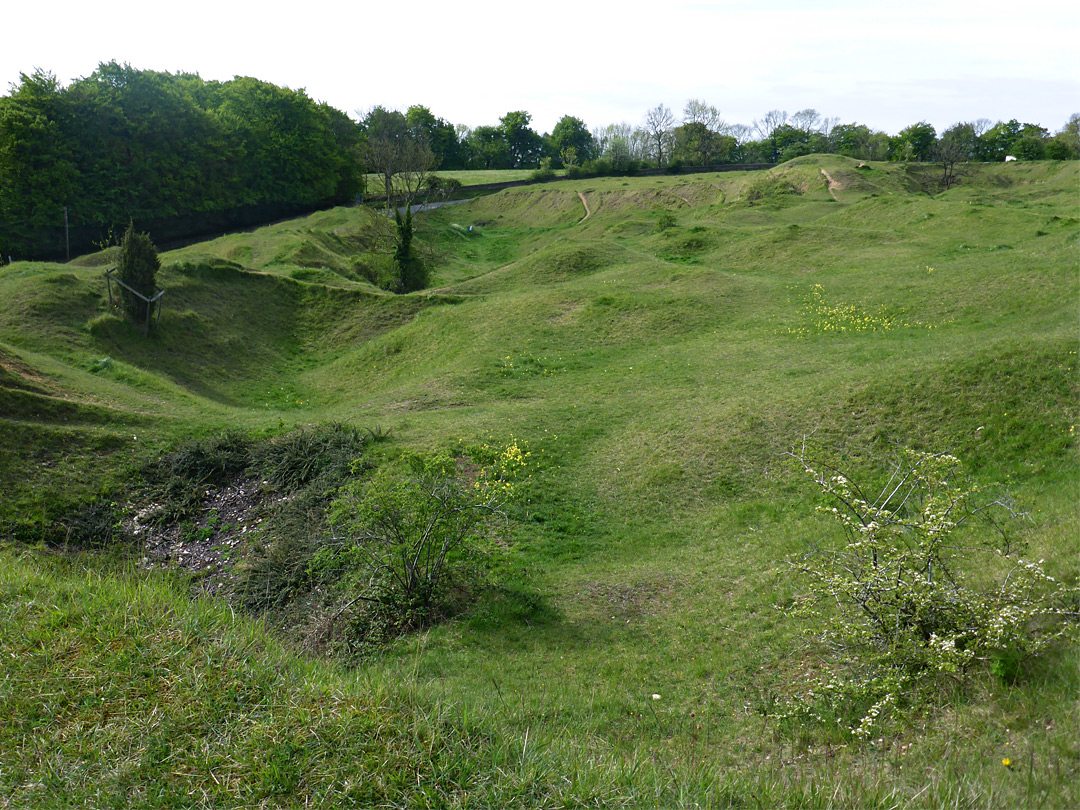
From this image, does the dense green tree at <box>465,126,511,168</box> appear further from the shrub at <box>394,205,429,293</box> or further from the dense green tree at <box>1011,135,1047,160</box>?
the shrub at <box>394,205,429,293</box>

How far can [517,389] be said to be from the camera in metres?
21.1

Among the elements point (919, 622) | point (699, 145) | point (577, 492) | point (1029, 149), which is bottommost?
point (577, 492)

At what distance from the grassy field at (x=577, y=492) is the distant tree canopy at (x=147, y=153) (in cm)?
2228

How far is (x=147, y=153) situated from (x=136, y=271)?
33.0 meters

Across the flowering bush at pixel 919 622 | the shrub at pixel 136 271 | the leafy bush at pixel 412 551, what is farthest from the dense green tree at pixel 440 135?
the flowering bush at pixel 919 622

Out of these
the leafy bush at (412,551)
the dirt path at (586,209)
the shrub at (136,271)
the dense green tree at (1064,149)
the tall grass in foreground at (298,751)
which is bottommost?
the leafy bush at (412,551)

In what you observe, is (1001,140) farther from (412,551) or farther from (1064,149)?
(412,551)

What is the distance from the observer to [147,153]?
50.1 m

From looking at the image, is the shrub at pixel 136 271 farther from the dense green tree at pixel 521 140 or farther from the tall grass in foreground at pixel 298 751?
the dense green tree at pixel 521 140

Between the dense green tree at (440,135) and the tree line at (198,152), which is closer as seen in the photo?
the tree line at (198,152)

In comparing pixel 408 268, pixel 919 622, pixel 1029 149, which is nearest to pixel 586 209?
pixel 408 268

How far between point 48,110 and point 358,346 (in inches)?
1349

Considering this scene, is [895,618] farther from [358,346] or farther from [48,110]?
[48,110]

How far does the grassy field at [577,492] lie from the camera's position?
406cm
